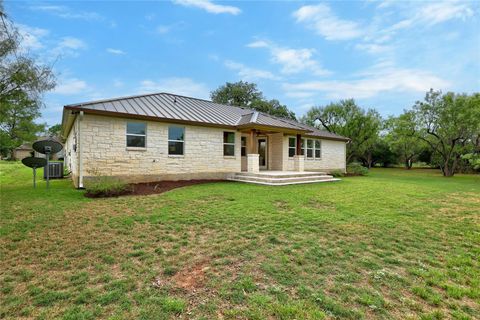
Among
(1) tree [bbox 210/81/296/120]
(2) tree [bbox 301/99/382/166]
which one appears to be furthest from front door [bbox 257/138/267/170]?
(1) tree [bbox 210/81/296/120]

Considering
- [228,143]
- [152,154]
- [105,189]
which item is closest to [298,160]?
[228,143]

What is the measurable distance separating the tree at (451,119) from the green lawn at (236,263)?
1716 cm

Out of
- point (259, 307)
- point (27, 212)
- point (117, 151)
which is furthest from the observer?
point (117, 151)

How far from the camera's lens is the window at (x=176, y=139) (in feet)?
38.9

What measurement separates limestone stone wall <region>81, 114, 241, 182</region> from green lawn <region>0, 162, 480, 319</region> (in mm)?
3784

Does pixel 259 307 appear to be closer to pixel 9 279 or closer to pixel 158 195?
pixel 9 279

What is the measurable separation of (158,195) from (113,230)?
3598 millimetres

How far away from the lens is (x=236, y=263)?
3.56m

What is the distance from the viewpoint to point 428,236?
484 centimetres

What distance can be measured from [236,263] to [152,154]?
888cm

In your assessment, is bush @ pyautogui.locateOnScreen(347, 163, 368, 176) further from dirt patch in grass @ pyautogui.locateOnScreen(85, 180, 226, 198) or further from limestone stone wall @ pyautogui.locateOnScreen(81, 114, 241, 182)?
dirt patch in grass @ pyautogui.locateOnScreen(85, 180, 226, 198)

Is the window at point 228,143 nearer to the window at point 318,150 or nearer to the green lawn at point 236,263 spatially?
the green lawn at point 236,263

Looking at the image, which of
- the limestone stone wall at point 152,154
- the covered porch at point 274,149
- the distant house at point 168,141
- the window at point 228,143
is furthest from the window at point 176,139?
the covered porch at point 274,149

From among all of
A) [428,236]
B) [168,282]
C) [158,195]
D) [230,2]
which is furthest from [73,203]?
[230,2]
